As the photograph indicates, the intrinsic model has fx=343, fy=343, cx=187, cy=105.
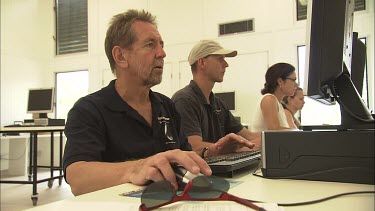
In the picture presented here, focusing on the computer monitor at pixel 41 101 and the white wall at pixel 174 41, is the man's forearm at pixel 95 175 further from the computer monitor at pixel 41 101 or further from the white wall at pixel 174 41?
the white wall at pixel 174 41

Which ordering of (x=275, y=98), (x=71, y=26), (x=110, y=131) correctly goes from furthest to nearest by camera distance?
(x=71, y=26)
(x=275, y=98)
(x=110, y=131)

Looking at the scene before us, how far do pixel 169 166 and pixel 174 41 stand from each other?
544cm

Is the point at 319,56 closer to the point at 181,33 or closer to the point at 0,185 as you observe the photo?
the point at 0,185

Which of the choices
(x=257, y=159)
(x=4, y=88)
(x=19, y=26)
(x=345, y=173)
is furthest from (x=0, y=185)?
(x=345, y=173)

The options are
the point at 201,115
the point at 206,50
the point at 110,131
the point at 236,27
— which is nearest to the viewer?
the point at 110,131

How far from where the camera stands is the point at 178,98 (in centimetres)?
201

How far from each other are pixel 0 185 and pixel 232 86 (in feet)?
11.7

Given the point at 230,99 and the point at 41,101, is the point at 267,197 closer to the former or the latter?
the point at 41,101

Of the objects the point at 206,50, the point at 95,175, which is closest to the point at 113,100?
the point at 95,175

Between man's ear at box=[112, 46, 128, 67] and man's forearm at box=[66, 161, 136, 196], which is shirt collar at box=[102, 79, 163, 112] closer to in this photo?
man's ear at box=[112, 46, 128, 67]

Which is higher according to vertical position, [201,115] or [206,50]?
[206,50]

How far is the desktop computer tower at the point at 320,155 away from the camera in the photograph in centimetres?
80

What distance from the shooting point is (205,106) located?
2.09m

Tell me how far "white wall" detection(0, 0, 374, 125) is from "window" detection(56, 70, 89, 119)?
18cm
